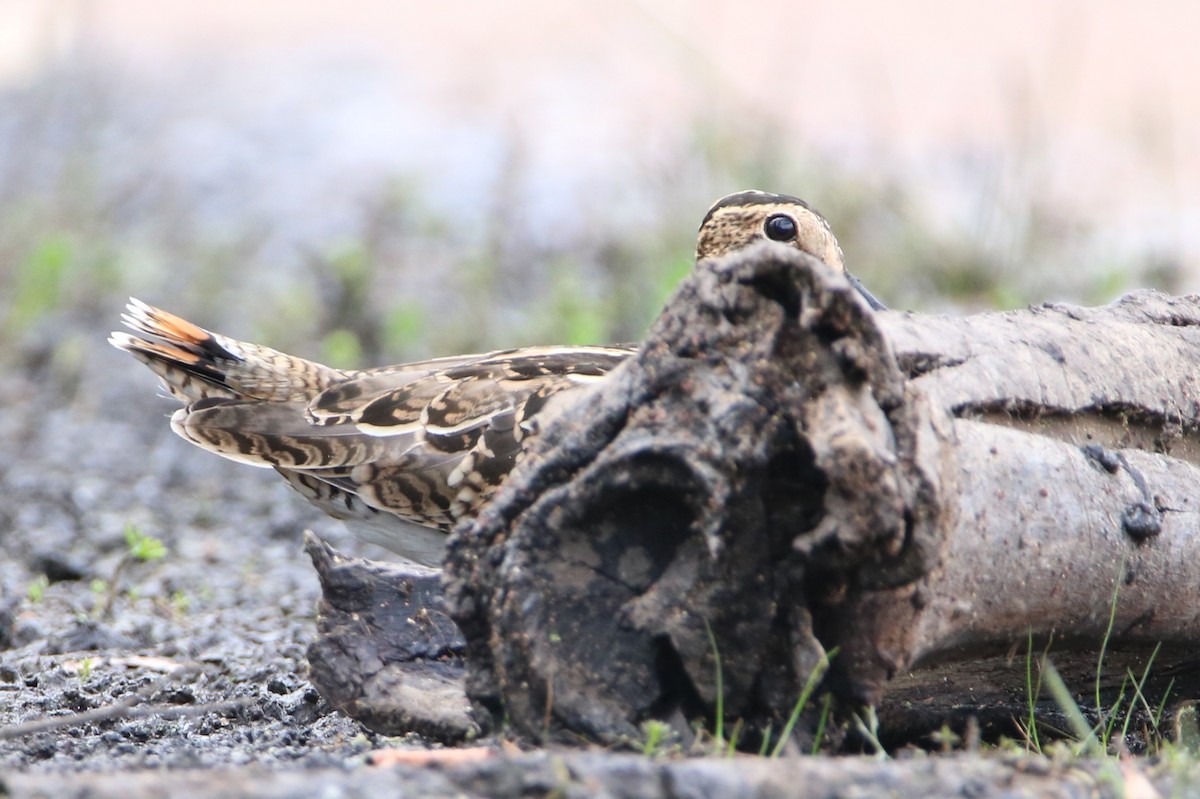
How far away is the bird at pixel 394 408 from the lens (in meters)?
4.66

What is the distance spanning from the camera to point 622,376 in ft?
9.47

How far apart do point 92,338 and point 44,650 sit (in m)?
4.30

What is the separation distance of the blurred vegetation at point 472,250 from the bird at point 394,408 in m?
2.12

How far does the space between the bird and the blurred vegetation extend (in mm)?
2123

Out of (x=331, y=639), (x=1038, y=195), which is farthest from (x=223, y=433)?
(x=1038, y=195)

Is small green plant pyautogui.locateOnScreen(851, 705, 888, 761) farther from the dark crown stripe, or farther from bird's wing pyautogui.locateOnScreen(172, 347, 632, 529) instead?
the dark crown stripe

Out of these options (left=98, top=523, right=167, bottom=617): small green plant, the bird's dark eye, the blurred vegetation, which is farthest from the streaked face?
the blurred vegetation

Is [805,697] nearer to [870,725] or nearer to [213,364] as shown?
[870,725]

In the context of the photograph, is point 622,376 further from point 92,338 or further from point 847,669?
point 92,338

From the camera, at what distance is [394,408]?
4.95 metres

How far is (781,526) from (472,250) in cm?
743

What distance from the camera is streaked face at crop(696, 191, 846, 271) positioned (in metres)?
5.00

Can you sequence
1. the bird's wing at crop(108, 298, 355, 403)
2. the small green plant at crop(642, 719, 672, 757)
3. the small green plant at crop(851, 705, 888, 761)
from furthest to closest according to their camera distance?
the bird's wing at crop(108, 298, 355, 403) → the small green plant at crop(851, 705, 888, 761) → the small green plant at crop(642, 719, 672, 757)

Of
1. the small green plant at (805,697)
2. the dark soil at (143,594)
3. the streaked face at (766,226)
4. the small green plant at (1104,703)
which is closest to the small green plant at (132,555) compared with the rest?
the dark soil at (143,594)
